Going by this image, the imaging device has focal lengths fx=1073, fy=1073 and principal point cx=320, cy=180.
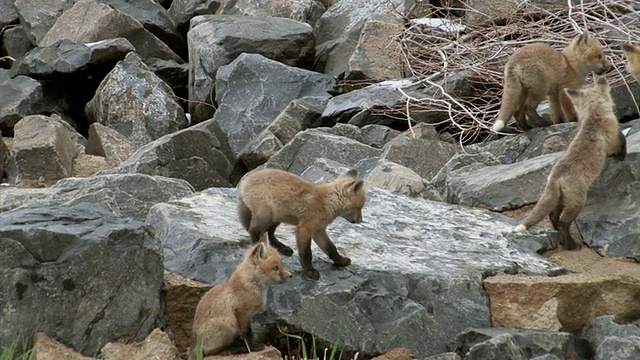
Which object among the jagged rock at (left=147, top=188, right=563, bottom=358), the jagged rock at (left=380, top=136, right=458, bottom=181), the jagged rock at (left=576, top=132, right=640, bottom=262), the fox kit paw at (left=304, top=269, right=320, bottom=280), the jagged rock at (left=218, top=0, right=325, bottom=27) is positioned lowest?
the jagged rock at (left=218, top=0, right=325, bottom=27)

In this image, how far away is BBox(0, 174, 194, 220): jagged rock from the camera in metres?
11.1

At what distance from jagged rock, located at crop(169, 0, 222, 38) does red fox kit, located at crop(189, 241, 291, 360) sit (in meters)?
14.4

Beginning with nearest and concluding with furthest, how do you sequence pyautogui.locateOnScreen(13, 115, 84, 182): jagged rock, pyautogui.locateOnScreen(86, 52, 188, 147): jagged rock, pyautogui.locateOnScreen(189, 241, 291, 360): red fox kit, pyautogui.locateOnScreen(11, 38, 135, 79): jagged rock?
1. pyautogui.locateOnScreen(189, 241, 291, 360): red fox kit
2. pyautogui.locateOnScreen(13, 115, 84, 182): jagged rock
3. pyautogui.locateOnScreen(86, 52, 188, 147): jagged rock
4. pyautogui.locateOnScreen(11, 38, 135, 79): jagged rock

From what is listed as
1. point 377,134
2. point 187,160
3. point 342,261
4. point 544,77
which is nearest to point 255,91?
point 377,134

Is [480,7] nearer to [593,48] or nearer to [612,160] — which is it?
[593,48]

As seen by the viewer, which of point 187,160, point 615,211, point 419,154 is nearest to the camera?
point 615,211

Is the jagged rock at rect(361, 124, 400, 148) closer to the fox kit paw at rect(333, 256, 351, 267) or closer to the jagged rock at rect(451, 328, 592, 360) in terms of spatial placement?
the fox kit paw at rect(333, 256, 351, 267)

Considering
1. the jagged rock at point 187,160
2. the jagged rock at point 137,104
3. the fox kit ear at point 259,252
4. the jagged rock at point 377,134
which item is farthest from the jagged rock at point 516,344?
the jagged rock at point 137,104

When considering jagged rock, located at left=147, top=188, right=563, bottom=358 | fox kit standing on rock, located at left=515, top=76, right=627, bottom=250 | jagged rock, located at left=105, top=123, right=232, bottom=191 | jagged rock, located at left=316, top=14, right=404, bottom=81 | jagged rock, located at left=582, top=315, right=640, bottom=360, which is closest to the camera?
jagged rock, located at left=582, top=315, right=640, bottom=360

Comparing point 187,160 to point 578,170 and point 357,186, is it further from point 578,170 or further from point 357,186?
point 578,170

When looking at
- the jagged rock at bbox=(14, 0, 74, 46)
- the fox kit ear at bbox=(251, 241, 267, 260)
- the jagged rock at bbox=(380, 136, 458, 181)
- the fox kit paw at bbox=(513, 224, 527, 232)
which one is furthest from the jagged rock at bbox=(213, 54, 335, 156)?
the fox kit ear at bbox=(251, 241, 267, 260)

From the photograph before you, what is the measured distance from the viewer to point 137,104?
58.6 ft

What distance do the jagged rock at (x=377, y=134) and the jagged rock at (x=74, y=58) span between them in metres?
5.98

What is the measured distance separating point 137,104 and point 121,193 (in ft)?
22.2
